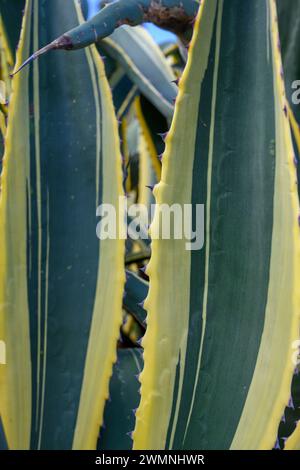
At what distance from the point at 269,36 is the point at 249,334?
Result: 242 mm

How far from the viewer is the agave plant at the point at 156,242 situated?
481mm

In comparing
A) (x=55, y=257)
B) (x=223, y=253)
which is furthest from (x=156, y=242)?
(x=55, y=257)

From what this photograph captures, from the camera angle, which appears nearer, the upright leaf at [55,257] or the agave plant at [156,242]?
the agave plant at [156,242]

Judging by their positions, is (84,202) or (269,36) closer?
(269,36)

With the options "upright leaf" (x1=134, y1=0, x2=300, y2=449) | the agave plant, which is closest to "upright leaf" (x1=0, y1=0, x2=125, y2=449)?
the agave plant

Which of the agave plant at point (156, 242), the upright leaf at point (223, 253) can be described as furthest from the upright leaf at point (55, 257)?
the upright leaf at point (223, 253)

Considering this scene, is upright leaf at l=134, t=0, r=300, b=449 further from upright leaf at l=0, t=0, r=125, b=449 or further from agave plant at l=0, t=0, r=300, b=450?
upright leaf at l=0, t=0, r=125, b=449

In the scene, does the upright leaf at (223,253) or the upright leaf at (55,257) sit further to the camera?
the upright leaf at (55,257)

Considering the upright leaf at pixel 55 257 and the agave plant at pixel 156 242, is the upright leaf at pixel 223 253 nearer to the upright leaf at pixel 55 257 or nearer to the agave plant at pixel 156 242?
the agave plant at pixel 156 242

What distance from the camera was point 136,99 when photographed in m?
0.91

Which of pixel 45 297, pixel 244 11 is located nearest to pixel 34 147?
pixel 45 297

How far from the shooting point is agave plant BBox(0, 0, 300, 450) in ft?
1.58

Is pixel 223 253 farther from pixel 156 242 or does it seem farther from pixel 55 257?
pixel 55 257
